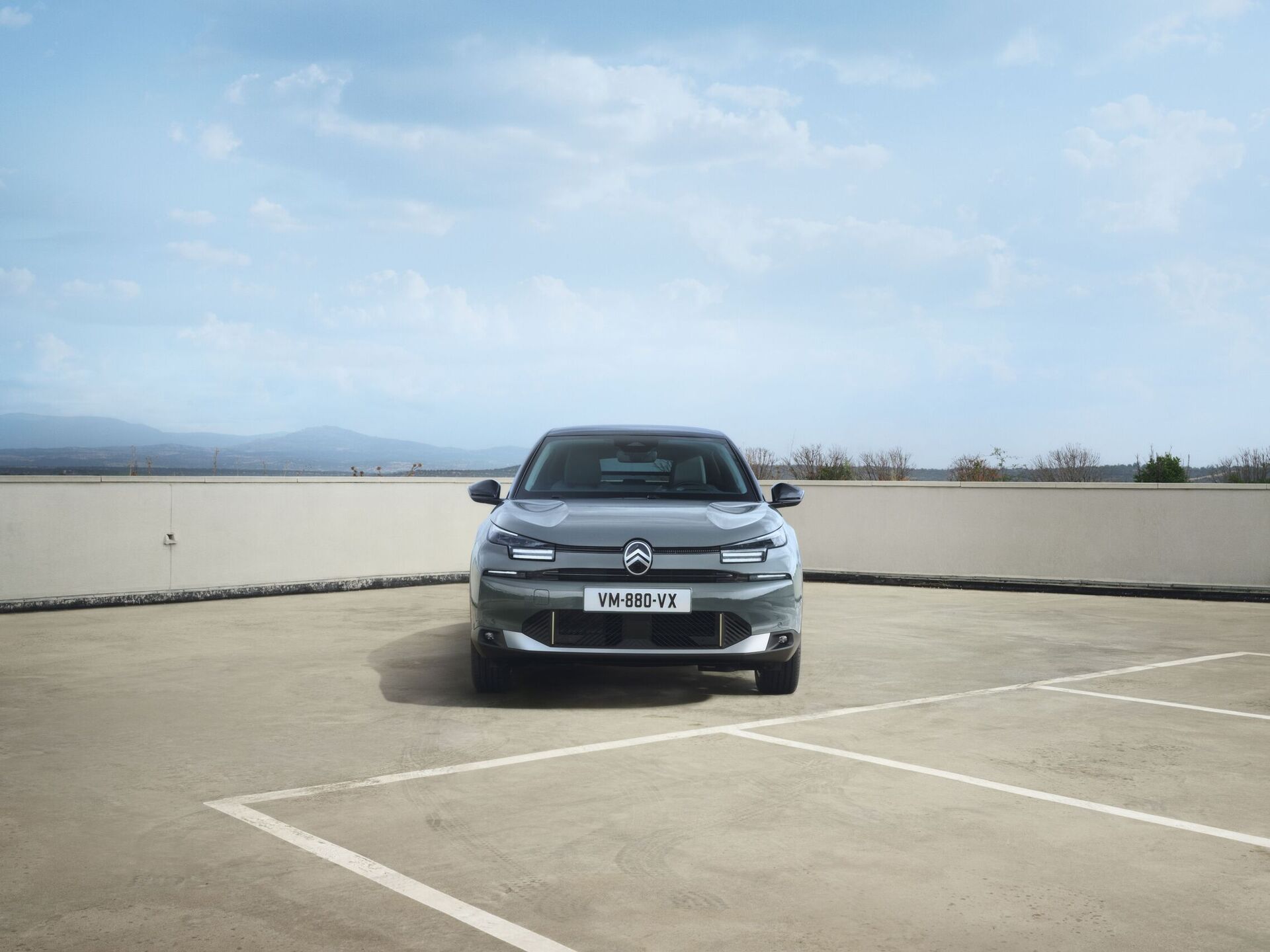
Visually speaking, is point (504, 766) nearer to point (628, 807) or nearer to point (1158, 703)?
point (628, 807)

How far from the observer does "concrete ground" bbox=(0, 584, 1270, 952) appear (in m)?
3.45

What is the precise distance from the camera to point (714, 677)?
8.02 meters

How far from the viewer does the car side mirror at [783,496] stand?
7.70 meters

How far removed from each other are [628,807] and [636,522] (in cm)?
229

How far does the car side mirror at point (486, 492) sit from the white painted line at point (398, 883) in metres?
3.22

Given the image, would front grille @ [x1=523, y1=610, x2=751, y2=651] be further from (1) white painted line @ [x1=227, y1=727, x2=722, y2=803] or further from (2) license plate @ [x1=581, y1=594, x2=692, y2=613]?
(1) white painted line @ [x1=227, y1=727, x2=722, y2=803]

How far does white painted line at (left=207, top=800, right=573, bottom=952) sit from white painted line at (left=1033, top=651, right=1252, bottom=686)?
5.17 meters

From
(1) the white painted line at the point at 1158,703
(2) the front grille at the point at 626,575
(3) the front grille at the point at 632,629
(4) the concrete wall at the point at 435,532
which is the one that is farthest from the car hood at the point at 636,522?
(4) the concrete wall at the point at 435,532

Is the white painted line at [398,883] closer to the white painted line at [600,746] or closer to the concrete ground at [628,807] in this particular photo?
the concrete ground at [628,807]

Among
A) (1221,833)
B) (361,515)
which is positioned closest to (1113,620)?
(1221,833)

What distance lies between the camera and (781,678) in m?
7.11

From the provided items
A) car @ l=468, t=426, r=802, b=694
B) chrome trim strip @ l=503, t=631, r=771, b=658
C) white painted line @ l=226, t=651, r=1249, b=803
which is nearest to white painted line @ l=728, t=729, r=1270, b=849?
white painted line @ l=226, t=651, r=1249, b=803

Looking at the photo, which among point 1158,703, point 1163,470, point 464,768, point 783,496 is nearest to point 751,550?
point 783,496

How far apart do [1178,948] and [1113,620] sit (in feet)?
29.1
